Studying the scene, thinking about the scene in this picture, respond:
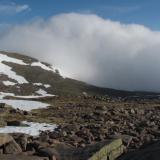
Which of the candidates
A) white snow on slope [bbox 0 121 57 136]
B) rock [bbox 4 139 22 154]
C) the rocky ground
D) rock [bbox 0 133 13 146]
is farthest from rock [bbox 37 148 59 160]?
white snow on slope [bbox 0 121 57 136]

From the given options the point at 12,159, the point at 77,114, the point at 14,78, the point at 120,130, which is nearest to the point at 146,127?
the point at 120,130

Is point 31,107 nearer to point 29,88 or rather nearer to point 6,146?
point 6,146

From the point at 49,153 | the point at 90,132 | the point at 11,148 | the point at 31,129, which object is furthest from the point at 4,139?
the point at 31,129

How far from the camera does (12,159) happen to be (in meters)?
22.0

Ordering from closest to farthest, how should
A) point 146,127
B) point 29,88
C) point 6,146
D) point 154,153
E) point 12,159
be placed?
point 154,153
point 12,159
point 6,146
point 146,127
point 29,88

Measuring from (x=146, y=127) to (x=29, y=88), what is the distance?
5202 inches

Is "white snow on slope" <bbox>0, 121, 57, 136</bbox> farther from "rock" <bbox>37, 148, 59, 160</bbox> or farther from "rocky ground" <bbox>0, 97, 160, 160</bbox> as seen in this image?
"rock" <bbox>37, 148, 59, 160</bbox>

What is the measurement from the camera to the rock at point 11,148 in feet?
83.0

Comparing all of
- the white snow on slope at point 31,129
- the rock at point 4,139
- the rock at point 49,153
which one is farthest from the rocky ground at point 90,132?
the white snow on slope at point 31,129

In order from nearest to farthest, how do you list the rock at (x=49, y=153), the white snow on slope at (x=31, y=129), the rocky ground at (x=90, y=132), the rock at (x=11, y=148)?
the rock at (x=49, y=153) → the rock at (x=11, y=148) → the rocky ground at (x=90, y=132) → the white snow on slope at (x=31, y=129)

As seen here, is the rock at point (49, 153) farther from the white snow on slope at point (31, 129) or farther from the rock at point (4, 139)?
the white snow on slope at point (31, 129)

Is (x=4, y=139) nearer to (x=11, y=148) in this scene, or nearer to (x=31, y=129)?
(x=11, y=148)

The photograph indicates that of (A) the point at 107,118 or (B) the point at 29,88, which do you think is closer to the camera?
(A) the point at 107,118

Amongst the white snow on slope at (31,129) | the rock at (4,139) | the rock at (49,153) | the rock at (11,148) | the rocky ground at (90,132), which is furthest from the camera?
A: the white snow on slope at (31,129)
